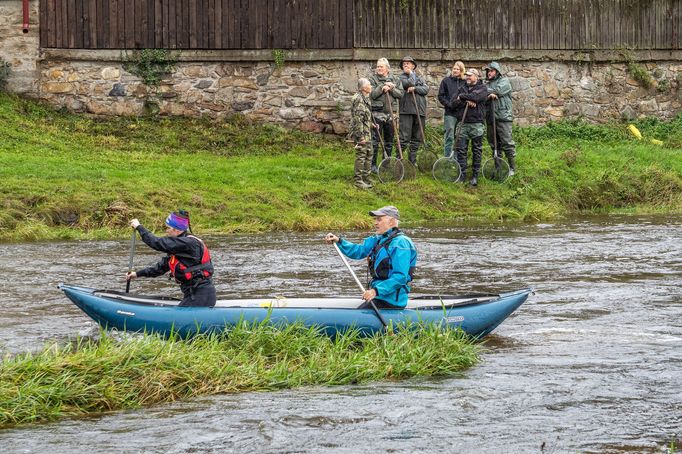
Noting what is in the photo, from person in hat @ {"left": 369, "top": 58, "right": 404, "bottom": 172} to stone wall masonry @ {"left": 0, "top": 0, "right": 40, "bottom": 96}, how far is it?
21.8ft

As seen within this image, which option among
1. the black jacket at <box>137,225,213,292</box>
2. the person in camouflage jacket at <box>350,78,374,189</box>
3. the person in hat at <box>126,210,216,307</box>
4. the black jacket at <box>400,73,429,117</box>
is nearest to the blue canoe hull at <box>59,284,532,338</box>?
the person in hat at <box>126,210,216,307</box>

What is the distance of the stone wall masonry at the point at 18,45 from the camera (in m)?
22.9

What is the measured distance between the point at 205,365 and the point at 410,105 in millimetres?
12635

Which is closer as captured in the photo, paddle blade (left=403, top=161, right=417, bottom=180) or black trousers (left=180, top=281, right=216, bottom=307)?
black trousers (left=180, top=281, right=216, bottom=307)

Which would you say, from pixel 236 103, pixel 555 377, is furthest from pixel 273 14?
pixel 555 377

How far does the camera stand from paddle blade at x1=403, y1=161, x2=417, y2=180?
21188 millimetres

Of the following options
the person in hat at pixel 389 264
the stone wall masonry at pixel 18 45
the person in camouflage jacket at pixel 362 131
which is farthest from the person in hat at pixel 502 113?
the person in hat at pixel 389 264

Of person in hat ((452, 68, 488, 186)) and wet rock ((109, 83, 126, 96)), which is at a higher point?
wet rock ((109, 83, 126, 96))

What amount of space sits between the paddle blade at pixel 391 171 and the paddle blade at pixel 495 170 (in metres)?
1.66

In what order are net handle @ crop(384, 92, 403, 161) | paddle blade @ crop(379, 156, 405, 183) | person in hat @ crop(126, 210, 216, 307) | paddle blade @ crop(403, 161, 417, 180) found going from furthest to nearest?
paddle blade @ crop(403, 161, 417, 180)
paddle blade @ crop(379, 156, 405, 183)
net handle @ crop(384, 92, 403, 161)
person in hat @ crop(126, 210, 216, 307)

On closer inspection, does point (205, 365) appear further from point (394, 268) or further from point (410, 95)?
point (410, 95)

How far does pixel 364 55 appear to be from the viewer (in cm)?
2394

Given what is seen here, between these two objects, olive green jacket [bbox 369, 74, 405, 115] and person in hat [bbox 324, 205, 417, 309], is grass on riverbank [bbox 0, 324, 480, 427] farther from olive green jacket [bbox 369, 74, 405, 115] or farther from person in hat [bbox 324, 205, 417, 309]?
olive green jacket [bbox 369, 74, 405, 115]

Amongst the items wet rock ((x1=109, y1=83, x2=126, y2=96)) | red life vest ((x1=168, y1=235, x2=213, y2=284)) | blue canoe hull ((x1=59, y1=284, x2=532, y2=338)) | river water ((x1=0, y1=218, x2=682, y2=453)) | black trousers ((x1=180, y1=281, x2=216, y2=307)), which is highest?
wet rock ((x1=109, y1=83, x2=126, y2=96))
